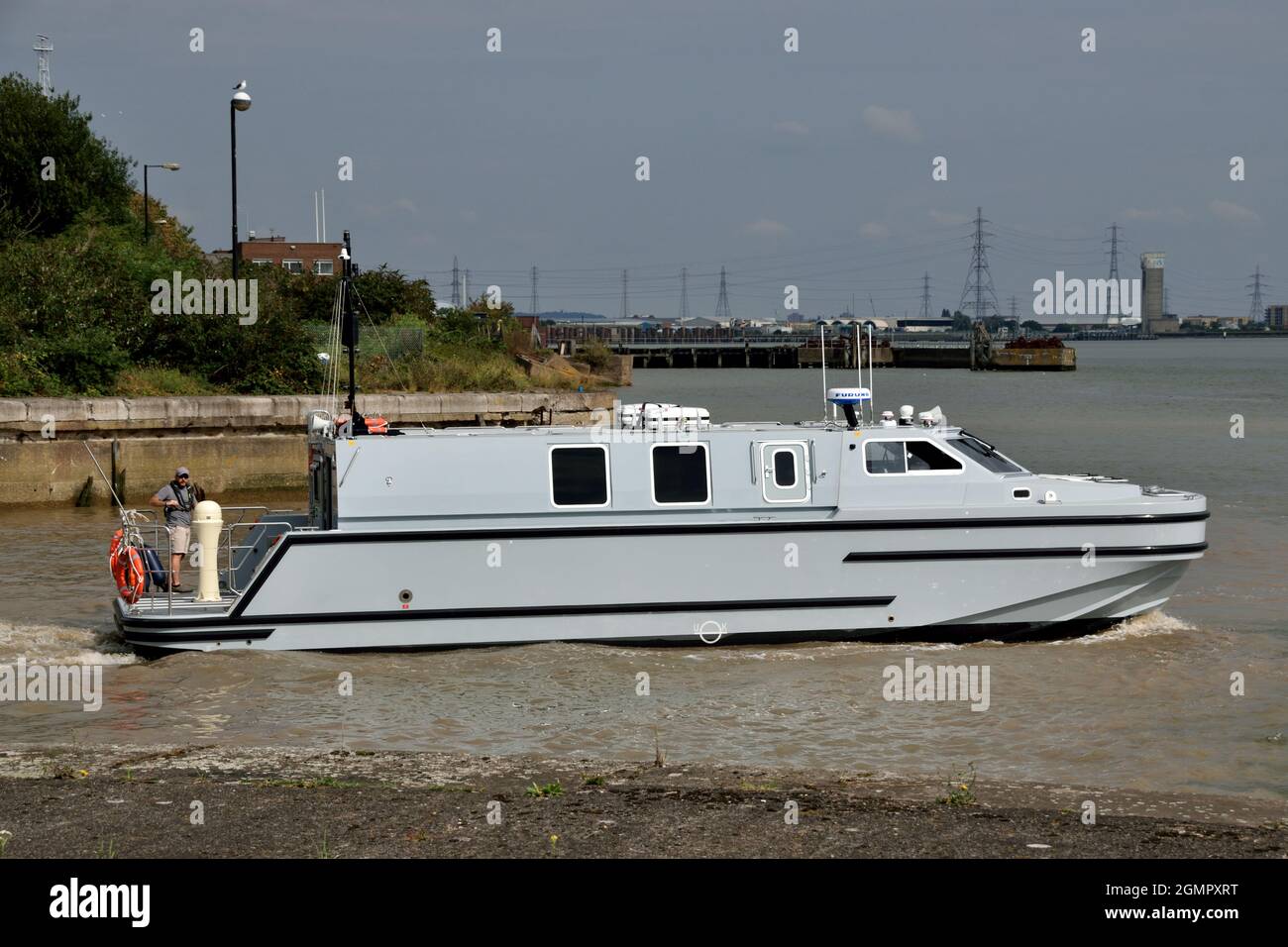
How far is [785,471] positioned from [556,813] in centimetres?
674

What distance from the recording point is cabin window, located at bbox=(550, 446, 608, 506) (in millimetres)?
13766

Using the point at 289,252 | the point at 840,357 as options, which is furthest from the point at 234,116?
the point at 840,357

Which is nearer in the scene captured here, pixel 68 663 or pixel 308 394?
pixel 68 663

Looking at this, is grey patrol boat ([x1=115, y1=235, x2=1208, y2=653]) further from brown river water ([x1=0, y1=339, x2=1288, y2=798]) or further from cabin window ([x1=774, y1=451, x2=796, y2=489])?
brown river water ([x1=0, y1=339, x2=1288, y2=798])

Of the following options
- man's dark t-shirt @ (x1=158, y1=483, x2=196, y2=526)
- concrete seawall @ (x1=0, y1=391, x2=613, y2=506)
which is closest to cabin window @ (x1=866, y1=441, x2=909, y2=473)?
man's dark t-shirt @ (x1=158, y1=483, x2=196, y2=526)

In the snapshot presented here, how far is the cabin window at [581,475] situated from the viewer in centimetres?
1377

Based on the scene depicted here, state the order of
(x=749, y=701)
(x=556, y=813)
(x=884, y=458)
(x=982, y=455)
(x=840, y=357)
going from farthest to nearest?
1. (x=840, y=357)
2. (x=982, y=455)
3. (x=884, y=458)
4. (x=749, y=701)
5. (x=556, y=813)

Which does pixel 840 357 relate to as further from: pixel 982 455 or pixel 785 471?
pixel 785 471

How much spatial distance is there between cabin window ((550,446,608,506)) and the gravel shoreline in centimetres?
465

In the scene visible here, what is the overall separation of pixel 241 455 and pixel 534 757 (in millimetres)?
19088

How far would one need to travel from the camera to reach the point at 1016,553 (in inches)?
550
